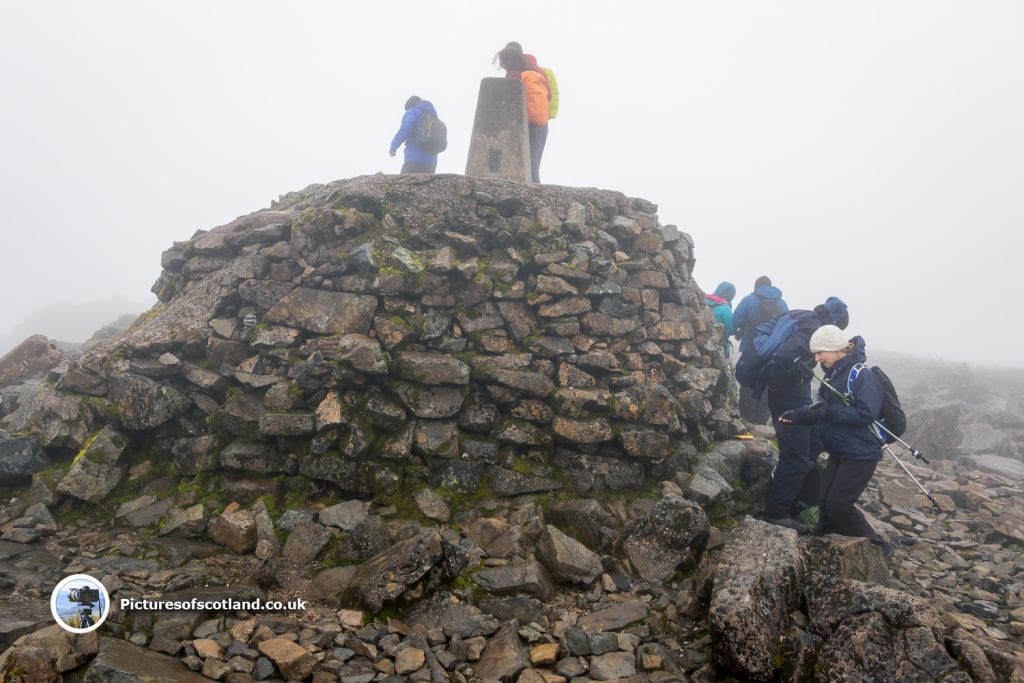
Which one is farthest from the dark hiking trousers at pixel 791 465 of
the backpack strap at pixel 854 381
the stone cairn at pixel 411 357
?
the stone cairn at pixel 411 357

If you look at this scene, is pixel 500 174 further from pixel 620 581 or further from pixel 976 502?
pixel 976 502

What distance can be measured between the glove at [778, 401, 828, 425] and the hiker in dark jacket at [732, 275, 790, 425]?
16.1 feet

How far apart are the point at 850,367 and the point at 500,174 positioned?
28.8ft

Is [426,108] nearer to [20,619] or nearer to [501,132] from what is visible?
[501,132]

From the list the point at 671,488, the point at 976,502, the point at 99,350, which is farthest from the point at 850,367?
the point at 99,350

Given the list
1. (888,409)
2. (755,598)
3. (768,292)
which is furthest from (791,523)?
(768,292)

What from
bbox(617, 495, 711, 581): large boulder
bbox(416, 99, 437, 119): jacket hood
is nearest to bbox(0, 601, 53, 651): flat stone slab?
bbox(617, 495, 711, 581): large boulder

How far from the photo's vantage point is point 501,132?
13.2 m

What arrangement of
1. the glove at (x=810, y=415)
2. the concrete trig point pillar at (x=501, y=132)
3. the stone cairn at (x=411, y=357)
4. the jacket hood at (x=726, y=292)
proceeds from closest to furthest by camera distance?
the glove at (x=810, y=415) → the stone cairn at (x=411, y=357) → the concrete trig point pillar at (x=501, y=132) → the jacket hood at (x=726, y=292)

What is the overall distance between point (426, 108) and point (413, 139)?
87 centimetres

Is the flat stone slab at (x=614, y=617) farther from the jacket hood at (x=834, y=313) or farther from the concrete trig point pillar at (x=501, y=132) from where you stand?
the concrete trig point pillar at (x=501, y=132)

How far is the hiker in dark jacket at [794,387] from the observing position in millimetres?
8250

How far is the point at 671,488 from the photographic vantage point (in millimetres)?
8883

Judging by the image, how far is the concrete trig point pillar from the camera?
43.3 feet
